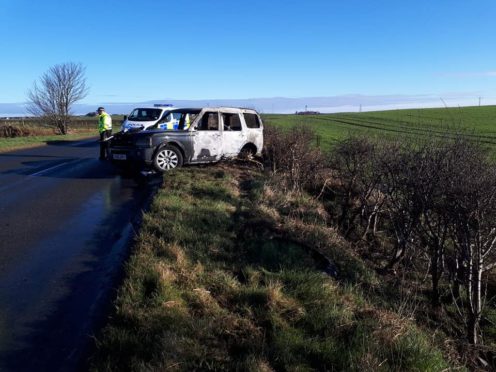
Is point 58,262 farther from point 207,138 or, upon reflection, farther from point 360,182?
point 207,138

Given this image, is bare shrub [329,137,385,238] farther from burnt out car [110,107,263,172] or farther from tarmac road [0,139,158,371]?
tarmac road [0,139,158,371]

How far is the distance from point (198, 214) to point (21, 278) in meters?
2.77

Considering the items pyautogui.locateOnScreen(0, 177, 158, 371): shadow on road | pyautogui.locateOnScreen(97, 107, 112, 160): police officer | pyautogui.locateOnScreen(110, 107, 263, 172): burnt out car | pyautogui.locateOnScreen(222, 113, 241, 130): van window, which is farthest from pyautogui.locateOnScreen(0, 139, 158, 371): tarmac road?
pyautogui.locateOnScreen(97, 107, 112, 160): police officer

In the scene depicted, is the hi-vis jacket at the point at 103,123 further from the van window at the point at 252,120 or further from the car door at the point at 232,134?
the van window at the point at 252,120

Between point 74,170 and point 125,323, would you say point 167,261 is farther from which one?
point 74,170

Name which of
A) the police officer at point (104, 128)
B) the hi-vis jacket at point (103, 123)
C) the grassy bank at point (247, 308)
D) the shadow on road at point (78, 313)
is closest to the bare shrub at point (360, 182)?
the grassy bank at point (247, 308)

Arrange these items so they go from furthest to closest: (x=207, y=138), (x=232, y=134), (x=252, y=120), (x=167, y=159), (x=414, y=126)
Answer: (x=252, y=120) → (x=232, y=134) → (x=414, y=126) → (x=207, y=138) → (x=167, y=159)

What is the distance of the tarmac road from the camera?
3.48m

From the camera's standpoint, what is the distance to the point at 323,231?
722 cm

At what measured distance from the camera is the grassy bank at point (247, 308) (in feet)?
10.6

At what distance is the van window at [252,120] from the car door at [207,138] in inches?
46.4

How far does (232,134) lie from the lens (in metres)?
13.0

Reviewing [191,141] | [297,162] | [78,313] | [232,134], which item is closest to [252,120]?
[232,134]

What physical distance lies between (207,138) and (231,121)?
1.13 metres
